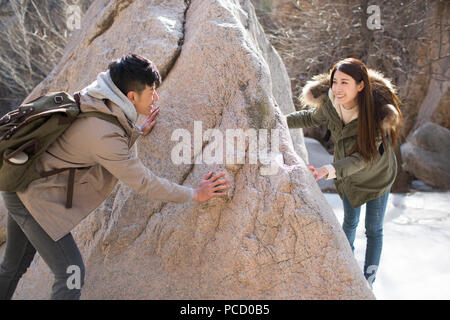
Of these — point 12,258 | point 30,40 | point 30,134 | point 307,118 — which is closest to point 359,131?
point 307,118

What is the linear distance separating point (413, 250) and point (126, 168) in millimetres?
3185

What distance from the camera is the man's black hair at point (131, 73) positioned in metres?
1.80

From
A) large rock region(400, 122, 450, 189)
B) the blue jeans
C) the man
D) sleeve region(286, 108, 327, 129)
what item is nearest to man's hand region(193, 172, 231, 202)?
the man

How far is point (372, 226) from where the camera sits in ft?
9.23

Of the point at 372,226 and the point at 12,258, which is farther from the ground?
the point at 12,258

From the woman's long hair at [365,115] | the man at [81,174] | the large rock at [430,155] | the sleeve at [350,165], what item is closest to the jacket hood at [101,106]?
the man at [81,174]

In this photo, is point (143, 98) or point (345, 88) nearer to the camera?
point (143, 98)

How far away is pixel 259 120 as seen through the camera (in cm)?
230

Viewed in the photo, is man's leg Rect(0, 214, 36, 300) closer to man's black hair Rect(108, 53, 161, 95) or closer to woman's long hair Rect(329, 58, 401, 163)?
man's black hair Rect(108, 53, 161, 95)

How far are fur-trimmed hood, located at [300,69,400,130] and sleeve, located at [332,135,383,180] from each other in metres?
0.13

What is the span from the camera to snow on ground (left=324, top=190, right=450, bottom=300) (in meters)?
3.26

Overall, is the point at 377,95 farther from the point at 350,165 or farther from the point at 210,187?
the point at 210,187
